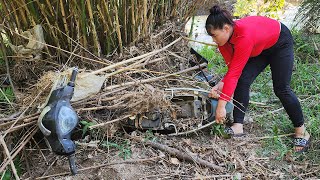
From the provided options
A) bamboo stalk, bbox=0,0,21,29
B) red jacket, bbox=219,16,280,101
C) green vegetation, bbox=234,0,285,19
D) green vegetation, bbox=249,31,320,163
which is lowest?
green vegetation, bbox=249,31,320,163

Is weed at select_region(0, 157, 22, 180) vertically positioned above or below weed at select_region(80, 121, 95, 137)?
below

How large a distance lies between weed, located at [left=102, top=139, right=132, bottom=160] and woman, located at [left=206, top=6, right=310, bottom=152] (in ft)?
2.18

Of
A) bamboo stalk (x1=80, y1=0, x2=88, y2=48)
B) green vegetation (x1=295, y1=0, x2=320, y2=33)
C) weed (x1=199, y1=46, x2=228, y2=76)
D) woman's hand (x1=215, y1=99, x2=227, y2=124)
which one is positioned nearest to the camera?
woman's hand (x1=215, y1=99, x2=227, y2=124)

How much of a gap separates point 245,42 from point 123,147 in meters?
1.09

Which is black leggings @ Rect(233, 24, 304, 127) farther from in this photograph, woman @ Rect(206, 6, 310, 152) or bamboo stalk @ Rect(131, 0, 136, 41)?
bamboo stalk @ Rect(131, 0, 136, 41)

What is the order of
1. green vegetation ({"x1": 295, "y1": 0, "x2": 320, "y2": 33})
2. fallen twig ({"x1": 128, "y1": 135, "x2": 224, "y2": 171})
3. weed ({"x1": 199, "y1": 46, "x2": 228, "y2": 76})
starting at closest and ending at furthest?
fallen twig ({"x1": 128, "y1": 135, "x2": 224, "y2": 171})
weed ({"x1": 199, "y1": 46, "x2": 228, "y2": 76})
green vegetation ({"x1": 295, "y1": 0, "x2": 320, "y2": 33})

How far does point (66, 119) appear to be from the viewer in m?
2.30

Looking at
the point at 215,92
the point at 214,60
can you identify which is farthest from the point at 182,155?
the point at 214,60

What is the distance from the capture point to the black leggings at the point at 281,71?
278 cm

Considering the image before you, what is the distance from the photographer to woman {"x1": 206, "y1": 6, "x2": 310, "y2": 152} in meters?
2.60

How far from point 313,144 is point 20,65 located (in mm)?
2278

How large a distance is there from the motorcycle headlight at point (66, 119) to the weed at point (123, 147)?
384 mm

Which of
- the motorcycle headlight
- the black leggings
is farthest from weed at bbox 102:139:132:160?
the black leggings

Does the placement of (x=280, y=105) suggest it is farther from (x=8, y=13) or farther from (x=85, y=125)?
(x=8, y=13)
